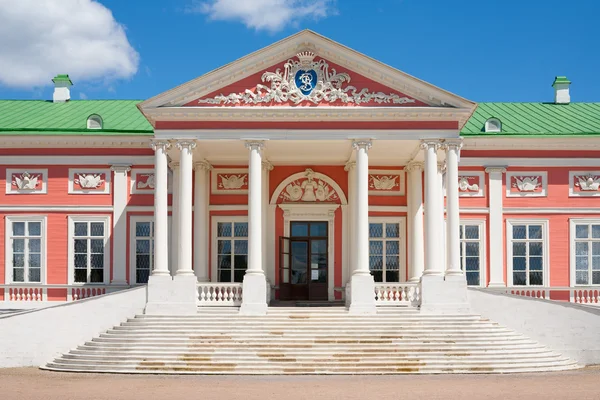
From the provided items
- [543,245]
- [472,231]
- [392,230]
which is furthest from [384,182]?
[543,245]

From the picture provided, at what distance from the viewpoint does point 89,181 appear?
26.3 m

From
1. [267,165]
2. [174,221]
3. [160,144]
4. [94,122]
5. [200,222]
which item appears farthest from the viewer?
[94,122]

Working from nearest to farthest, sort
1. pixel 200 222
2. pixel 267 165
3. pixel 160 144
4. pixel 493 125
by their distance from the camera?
1. pixel 160 144
2. pixel 200 222
3. pixel 267 165
4. pixel 493 125

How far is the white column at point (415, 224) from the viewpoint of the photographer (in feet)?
83.3

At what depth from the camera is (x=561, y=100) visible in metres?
30.4

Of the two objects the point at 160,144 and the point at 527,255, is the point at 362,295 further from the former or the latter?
the point at 527,255

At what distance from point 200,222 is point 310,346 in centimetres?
705

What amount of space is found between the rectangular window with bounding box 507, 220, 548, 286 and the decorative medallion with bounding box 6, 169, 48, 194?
14071 mm

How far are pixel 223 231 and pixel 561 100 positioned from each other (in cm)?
1285

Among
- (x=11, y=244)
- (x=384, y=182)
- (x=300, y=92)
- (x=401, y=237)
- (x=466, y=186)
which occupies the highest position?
(x=300, y=92)

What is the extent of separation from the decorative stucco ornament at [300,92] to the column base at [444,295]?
466 centimetres

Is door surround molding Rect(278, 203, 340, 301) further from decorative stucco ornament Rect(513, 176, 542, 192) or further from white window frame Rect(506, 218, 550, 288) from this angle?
decorative stucco ornament Rect(513, 176, 542, 192)

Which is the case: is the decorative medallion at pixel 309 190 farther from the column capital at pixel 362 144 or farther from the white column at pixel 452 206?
the white column at pixel 452 206

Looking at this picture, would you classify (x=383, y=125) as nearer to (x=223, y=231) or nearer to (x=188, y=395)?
(x=223, y=231)
